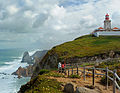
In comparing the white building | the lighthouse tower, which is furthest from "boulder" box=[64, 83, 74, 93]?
the lighthouse tower

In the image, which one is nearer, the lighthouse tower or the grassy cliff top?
the grassy cliff top

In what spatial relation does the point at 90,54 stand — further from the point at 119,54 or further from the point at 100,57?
the point at 119,54

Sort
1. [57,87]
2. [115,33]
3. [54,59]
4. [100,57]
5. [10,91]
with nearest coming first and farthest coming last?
[57,87], [10,91], [100,57], [54,59], [115,33]

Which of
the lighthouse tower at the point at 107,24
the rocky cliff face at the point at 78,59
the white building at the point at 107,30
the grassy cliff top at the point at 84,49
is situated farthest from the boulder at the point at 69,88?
the lighthouse tower at the point at 107,24

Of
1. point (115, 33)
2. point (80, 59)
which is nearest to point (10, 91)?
point (80, 59)

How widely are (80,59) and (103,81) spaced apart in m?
30.1

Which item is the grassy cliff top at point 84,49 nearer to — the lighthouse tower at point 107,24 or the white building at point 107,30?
the white building at point 107,30

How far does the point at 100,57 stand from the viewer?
44188 mm

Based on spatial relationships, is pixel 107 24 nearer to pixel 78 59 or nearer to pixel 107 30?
pixel 107 30

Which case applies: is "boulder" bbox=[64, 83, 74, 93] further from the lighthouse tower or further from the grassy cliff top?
the lighthouse tower

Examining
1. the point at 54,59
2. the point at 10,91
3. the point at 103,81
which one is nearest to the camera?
the point at 103,81

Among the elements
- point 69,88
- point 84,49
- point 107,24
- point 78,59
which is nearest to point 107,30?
point 107,24

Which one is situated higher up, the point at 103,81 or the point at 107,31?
the point at 107,31

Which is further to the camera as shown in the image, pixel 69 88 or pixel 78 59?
pixel 78 59
